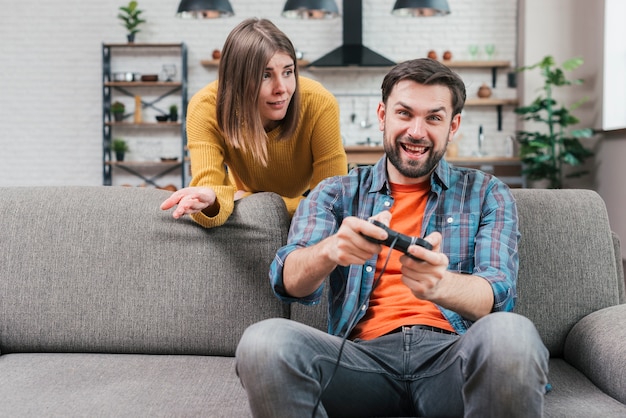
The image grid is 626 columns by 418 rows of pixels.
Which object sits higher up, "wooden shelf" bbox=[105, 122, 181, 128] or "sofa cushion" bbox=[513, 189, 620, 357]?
"wooden shelf" bbox=[105, 122, 181, 128]

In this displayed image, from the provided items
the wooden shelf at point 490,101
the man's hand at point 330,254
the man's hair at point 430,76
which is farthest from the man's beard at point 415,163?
the wooden shelf at point 490,101

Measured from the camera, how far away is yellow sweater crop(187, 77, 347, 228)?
2.11 meters

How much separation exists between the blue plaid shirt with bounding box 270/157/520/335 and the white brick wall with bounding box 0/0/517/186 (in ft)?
18.6

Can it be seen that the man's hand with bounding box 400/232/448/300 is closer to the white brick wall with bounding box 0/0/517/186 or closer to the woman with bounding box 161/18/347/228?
the woman with bounding box 161/18/347/228

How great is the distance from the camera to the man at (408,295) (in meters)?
1.28

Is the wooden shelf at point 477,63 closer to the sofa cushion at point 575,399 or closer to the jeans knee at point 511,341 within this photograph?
the sofa cushion at point 575,399

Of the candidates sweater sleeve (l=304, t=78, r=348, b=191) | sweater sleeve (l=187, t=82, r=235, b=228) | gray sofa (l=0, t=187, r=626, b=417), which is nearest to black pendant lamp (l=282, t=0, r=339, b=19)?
sweater sleeve (l=304, t=78, r=348, b=191)

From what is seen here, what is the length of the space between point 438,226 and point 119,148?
6059 millimetres

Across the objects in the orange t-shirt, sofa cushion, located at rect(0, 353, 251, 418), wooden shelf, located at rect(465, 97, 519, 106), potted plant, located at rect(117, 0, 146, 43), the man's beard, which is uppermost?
potted plant, located at rect(117, 0, 146, 43)

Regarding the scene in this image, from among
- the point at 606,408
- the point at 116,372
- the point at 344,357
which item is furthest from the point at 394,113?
the point at 116,372

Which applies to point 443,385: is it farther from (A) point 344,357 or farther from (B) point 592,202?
(B) point 592,202

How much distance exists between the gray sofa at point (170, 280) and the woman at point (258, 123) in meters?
0.13

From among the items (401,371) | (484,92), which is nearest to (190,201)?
(401,371)

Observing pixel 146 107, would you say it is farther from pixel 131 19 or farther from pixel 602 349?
pixel 602 349
